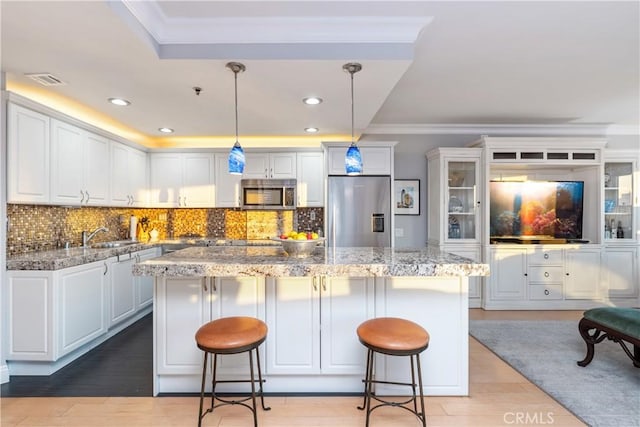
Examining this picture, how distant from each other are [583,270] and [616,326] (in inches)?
91.4

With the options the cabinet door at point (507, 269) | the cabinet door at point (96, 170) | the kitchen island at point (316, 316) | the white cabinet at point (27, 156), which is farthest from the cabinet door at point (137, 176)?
the cabinet door at point (507, 269)

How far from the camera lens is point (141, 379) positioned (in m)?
2.56

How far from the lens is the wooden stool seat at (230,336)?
1.75 metres

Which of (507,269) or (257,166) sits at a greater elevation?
(257,166)

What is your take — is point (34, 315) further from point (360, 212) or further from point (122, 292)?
point (360, 212)

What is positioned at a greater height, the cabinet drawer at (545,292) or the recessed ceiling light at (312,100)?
the recessed ceiling light at (312,100)

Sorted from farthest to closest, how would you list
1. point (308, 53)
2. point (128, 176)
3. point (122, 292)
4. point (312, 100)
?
point (128, 176)
point (122, 292)
point (312, 100)
point (308, 53)

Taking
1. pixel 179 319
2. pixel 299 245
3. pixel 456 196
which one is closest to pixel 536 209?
pixel 456 196

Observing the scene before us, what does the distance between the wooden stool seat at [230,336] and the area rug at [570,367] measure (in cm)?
213

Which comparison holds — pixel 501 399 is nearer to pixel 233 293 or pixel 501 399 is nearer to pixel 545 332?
pixel 545 332

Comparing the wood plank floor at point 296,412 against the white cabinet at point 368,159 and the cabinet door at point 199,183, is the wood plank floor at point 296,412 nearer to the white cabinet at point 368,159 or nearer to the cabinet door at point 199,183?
the white cabinet at point 368,159

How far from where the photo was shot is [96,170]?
11.9ft

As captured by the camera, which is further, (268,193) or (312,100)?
(268,193)

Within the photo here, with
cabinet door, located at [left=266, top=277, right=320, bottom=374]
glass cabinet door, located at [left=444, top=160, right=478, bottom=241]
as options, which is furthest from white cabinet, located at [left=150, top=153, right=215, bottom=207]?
glass cabinet door, located at [left=444, top=160, right=478, bottom=241]
